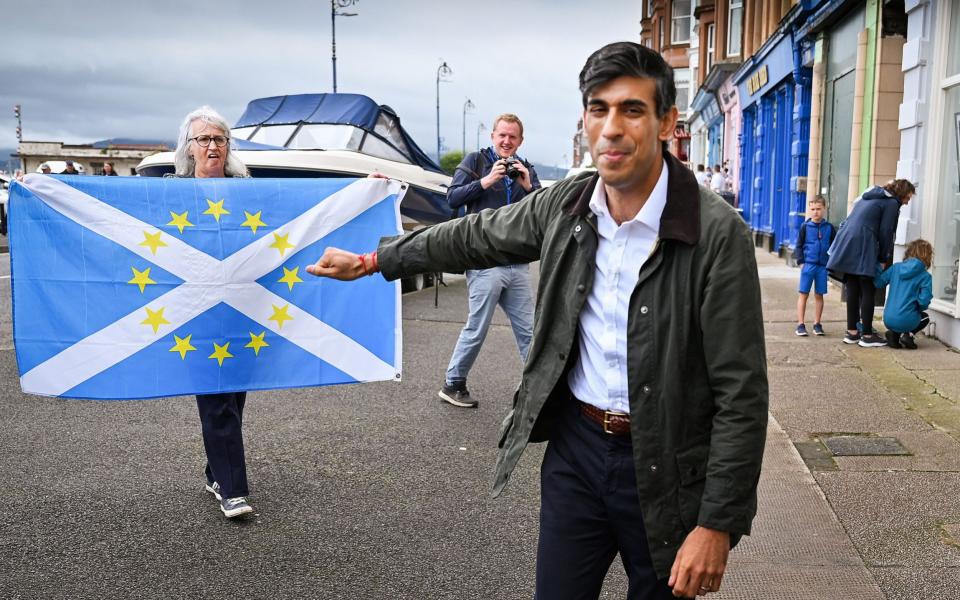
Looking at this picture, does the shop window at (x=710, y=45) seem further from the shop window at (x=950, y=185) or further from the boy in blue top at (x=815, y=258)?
the shop window at (x=950, y=185)

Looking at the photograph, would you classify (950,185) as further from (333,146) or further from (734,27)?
(734,27)

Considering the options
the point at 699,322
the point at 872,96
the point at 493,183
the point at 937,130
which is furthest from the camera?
the point at 872,96

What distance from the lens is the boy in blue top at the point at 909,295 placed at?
8.91 meters

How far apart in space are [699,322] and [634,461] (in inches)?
14.9

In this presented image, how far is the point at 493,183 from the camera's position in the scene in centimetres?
668

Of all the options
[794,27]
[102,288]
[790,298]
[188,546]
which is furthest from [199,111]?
[794,27]

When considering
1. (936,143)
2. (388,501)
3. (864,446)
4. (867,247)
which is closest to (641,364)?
(388,501)

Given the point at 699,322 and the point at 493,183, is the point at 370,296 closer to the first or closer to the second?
the point at 493,183

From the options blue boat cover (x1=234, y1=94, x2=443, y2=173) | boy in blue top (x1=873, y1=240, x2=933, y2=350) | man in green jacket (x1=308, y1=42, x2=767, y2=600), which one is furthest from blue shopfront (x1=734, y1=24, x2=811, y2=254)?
man in green jacket (x1=308, y1=42, x2=767, y2=600)

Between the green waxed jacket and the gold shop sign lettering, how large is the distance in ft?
63.8

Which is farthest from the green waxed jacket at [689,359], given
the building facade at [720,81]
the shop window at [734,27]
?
the shop window at [734,27]

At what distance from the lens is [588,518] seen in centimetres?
240

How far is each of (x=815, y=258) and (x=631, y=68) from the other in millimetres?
8609

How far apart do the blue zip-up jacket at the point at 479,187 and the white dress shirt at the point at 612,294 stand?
4.37 m
